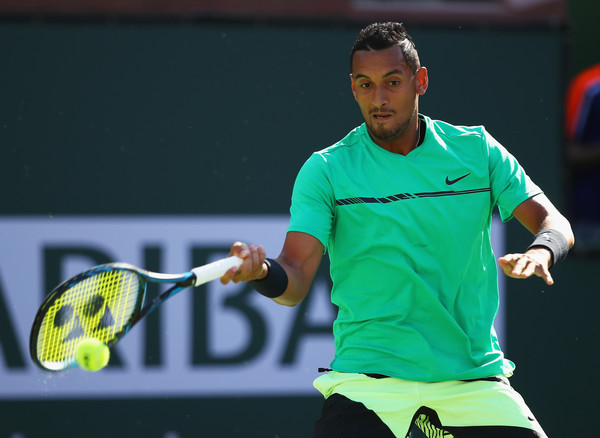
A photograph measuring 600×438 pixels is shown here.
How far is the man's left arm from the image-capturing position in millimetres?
2456

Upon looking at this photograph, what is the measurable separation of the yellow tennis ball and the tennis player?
0.59 m

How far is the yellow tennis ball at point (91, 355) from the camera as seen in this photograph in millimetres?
2303

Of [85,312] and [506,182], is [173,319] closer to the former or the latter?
[85,312]

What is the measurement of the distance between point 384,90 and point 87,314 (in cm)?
117

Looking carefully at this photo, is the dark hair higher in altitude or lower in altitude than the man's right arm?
higher

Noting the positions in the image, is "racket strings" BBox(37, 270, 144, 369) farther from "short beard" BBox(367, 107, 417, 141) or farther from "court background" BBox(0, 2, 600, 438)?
"court background" BBox(0, 2, 600, 438)

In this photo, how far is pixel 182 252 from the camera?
428 cm

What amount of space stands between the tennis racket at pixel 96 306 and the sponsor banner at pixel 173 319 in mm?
1740

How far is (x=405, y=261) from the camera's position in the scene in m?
2.78

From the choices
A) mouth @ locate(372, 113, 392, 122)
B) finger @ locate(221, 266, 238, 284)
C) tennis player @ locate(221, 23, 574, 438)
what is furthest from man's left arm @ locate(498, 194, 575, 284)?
finger @ locate(221, 266, 238, 284)

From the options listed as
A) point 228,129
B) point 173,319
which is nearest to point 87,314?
point 173,319

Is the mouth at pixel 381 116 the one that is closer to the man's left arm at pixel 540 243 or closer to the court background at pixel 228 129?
the man's left arm at pixel 540 243

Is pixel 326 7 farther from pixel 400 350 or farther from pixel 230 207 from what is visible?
pixel 400 350

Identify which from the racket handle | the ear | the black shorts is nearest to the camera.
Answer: the racket handle
